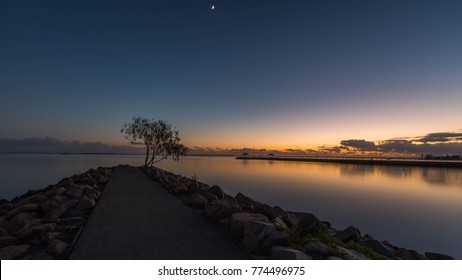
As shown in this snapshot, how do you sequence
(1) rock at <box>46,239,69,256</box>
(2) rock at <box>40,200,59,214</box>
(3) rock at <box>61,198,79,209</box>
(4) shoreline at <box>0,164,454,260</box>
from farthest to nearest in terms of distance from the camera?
(2) rock at <box>40,200,59,214</box>, (3) rock at <box>61,198,79,209</box>, (4) shoreline at <box>0,164,454,260</box>, (1) rock at <box>46,239,69,256</box>

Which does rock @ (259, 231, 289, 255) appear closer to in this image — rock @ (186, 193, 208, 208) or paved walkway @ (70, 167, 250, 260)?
paved walkway @ (70, 167, 250, 260)

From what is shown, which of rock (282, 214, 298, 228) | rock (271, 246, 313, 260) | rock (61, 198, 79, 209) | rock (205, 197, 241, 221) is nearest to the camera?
rock (271, 246, 313, 260)

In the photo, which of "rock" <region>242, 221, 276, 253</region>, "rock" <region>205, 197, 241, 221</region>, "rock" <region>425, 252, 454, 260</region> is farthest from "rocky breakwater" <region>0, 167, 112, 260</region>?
"rock" <region>425, 252, 454, 260</region>

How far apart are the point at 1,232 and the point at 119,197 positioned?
499 cm

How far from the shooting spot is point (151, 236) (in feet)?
19.9

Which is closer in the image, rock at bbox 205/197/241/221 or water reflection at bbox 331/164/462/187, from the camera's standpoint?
rock at bbox 205/197/241/221

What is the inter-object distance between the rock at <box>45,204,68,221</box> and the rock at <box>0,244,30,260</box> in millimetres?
2372

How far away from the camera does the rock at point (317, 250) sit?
513cm

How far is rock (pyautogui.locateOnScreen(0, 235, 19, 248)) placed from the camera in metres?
5.93

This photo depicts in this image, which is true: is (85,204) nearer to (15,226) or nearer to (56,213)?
(56,213)

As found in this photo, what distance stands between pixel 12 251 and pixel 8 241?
83 cm

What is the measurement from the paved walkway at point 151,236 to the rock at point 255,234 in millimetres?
206
